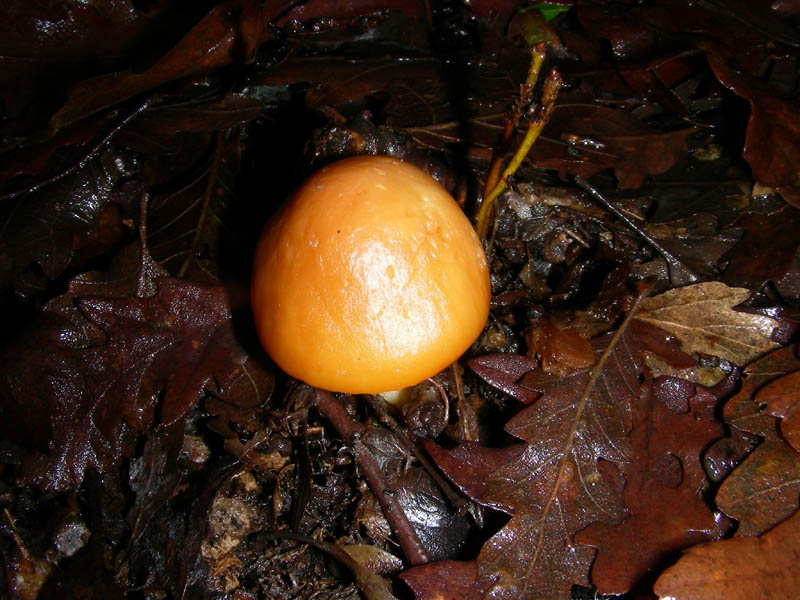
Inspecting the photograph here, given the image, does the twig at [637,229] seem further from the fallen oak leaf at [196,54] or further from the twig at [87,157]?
the twig at [87,157]

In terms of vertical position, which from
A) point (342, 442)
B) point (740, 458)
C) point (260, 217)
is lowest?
point (740, 458)

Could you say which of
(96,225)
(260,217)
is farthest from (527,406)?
(96,225)

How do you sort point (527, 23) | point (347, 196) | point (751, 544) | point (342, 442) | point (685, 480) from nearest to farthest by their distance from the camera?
1. point (347, 196)
2. point (751, 544)
3. point (685, 480)
4. point (342, 442)
5. point (527, 23)

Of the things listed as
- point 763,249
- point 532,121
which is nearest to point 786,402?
point 763,249

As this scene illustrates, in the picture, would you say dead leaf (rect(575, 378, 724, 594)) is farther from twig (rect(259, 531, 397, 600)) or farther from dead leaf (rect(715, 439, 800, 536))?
twig (rect(259, 531, 397, 600))

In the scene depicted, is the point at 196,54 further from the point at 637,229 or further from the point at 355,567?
the point at 355,567

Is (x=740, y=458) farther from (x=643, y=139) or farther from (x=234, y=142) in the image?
(x=234, y=142)
